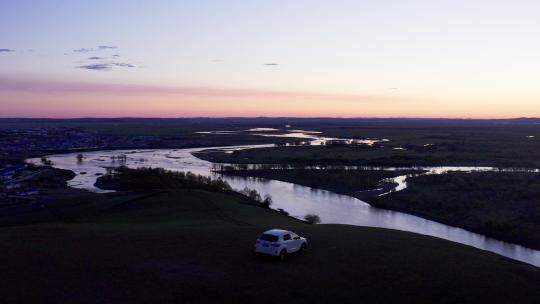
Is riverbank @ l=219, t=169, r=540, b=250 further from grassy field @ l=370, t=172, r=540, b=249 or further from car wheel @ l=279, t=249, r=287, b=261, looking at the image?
car wheel @ l=279, t=249, r=287, b=261

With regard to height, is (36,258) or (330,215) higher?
(36,258)

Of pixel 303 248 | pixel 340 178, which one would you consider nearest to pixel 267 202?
pixel 340 178

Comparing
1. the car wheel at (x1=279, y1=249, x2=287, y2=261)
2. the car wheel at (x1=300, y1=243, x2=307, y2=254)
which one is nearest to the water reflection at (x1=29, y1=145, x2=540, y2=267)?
the car wheel at (x1=300, y1=243, x2=307, y2=254)

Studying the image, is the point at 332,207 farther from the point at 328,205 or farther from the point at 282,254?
the point at 282,254

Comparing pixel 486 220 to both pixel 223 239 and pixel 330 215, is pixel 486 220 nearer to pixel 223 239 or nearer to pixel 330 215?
pixel 330 215

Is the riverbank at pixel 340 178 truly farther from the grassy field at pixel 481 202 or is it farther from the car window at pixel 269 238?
the car window at pixel 269 238

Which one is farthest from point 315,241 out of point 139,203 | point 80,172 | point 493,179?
point 80,172
